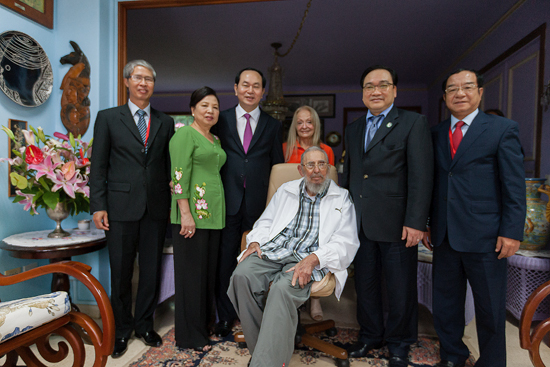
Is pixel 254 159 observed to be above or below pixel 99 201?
above

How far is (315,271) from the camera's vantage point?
1.85 meters

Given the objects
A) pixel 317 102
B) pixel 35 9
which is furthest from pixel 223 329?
pixel 317 102

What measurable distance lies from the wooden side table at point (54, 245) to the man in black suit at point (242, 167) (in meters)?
0.89

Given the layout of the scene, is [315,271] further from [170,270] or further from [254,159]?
[170,270]

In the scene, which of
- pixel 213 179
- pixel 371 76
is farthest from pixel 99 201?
pixel 371 76

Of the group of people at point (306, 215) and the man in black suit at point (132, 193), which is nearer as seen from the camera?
the group of people at point (306, 215)

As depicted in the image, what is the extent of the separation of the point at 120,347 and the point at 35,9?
2.53 meters

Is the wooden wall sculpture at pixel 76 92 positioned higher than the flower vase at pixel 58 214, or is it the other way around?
the wooden wall sculpture at pixel 76 92

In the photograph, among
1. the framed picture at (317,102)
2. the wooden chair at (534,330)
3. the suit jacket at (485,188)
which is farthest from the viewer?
the framed picture at (317,102)

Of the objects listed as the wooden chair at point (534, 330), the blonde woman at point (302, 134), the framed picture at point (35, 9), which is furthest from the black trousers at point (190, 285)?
the framed picture at point (35, 9)

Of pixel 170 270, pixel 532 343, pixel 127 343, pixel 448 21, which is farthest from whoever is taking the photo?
pixel 448 21

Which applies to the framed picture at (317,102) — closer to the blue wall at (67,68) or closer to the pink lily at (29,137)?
the blue wall at (67,68)

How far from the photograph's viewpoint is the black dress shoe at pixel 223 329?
91.2 inches

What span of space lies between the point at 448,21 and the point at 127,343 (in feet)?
16.4
